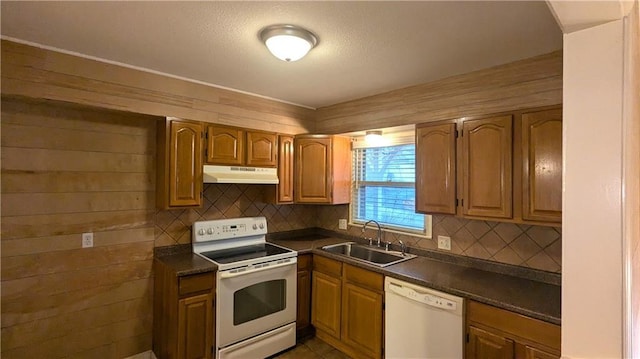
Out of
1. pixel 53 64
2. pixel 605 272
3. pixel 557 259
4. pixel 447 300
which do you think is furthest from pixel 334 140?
pixel 605 272

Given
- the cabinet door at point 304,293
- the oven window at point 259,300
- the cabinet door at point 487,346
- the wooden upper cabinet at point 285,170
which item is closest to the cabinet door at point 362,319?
the cabinet door at point 304,293

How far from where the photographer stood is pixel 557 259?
2111 mm

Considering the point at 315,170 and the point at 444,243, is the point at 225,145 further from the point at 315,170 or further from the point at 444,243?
the point at 444,243

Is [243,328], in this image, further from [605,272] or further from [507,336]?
[605,272]

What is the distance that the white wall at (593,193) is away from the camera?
40.3 inches

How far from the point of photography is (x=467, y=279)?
7.29 feet

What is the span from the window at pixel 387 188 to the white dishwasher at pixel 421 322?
75cm

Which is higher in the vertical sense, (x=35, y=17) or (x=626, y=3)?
(x=35, y=17)

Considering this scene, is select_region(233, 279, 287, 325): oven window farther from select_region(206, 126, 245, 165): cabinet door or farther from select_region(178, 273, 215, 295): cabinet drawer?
select_region(206, 126, 245, 165): cabinet door

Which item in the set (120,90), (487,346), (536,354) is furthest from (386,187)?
(120,90)

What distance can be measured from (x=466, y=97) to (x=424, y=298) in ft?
5.12

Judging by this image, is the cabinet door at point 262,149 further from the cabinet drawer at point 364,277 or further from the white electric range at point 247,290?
the cabinet drawer at point 364,277

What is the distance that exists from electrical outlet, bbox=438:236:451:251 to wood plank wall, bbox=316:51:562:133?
1.01 m

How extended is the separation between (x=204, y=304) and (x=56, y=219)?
1213mm
